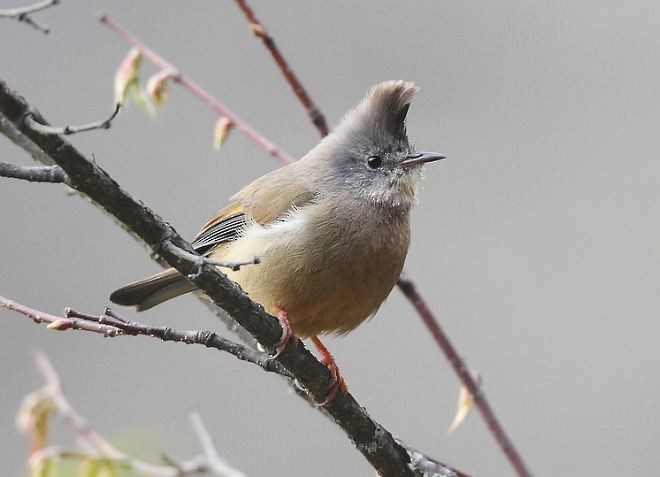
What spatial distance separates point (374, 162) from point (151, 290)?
107cm

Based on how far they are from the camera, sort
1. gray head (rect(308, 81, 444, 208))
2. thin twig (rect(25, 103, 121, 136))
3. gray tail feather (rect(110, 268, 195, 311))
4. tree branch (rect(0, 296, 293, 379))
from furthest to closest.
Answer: gray tail feather (rect(110, 268, 195, 311)) → gray head (rect(308, 81, 444, 208)) → tree branch (rect(0, 296, 293, 379)) → thin twig (rect(25, 103, 121, 136))

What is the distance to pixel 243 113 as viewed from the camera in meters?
7.04

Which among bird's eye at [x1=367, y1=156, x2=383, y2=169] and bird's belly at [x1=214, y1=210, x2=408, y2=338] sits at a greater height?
bird's eye at [x1=367, y1=156, x2=383, y2=169]

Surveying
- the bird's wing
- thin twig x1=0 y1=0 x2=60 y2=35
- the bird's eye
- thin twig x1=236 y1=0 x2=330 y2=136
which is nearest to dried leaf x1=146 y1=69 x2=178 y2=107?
thin twig x1=236 y1=0 x2=330 y2=136

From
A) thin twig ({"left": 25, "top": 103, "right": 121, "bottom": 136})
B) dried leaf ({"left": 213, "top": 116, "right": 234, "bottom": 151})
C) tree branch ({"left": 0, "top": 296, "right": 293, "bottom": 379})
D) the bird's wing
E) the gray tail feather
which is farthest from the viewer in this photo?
the gray tail feather

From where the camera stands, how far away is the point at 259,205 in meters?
3.87

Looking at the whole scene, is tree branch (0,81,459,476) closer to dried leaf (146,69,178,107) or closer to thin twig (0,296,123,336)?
thin twig (0,296,123,336)

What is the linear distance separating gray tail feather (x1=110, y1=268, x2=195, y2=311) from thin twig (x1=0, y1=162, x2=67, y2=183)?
188 centimetres

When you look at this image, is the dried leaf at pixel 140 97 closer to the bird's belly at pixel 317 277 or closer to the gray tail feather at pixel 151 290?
the bird's belly at pixel 317 277

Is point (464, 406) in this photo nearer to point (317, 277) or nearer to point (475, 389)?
point (475, 389)

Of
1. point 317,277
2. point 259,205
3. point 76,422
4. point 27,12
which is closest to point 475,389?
point 317,277

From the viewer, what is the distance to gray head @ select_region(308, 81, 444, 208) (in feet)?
12.8

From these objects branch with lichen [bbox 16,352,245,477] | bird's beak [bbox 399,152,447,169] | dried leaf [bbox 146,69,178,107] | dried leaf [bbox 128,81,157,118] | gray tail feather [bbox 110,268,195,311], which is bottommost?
branch with lichen [bbox 16,352,245,477]

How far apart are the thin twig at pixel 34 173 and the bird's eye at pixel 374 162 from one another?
81.6 inches
